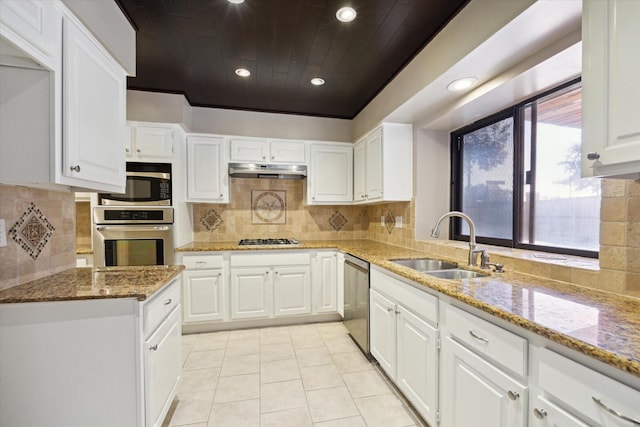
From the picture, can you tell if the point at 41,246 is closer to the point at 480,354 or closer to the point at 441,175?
the point at 480,354

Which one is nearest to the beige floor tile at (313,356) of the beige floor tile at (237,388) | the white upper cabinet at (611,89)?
the beige floor tile at (237,388)

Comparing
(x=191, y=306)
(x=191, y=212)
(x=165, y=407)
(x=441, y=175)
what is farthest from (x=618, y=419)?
(x=191, y=212)

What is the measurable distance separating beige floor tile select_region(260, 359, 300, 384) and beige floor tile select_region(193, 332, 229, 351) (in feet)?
1.94

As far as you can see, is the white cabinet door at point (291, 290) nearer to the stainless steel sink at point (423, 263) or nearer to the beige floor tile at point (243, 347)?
the beige floor tile at point (243, 347)

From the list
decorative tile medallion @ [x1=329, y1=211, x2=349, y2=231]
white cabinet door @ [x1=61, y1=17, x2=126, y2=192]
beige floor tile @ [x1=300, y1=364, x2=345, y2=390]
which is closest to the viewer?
white cabinet door @ [x1=61, y1=17, x2=126, y2=192]

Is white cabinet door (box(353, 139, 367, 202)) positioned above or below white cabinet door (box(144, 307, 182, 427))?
above

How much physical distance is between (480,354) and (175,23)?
2.57 m

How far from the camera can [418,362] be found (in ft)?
5.29

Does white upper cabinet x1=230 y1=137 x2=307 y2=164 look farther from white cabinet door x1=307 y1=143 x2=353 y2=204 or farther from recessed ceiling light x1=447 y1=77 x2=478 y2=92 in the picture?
recessed ceiling light x1=447 y1=77 x2=478 y2=92

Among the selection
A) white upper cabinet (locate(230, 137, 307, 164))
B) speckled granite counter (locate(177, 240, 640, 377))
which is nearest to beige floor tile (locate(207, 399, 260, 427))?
speckled granite counter (locate(177, 240, 640, 377))

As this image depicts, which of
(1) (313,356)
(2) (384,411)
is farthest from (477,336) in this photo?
(1) (313,356)

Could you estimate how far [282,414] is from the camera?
1.73 m

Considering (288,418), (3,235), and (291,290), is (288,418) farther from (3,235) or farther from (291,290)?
(3,235)

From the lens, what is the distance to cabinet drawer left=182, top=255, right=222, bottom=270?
9.18ft
